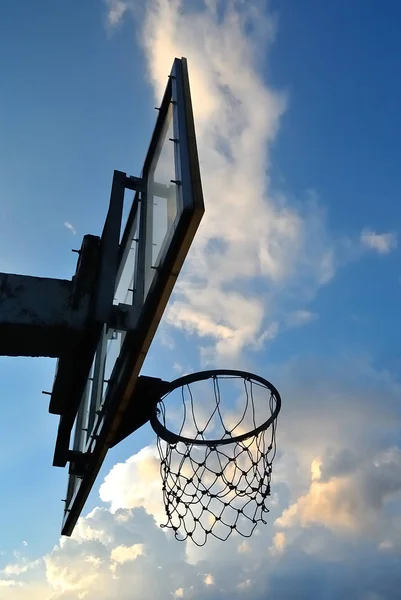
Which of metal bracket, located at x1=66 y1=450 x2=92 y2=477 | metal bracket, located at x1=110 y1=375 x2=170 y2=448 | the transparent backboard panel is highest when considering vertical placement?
the transparent backboard panel

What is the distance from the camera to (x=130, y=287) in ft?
15.5

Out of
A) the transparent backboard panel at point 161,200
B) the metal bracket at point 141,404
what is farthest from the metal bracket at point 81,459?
the transparent backboard panel at point 161,200

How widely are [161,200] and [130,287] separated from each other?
2.70ft

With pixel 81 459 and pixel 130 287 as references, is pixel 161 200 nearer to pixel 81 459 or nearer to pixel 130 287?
pixel 130 287

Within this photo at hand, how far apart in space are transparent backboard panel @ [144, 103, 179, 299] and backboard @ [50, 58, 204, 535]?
0.01 m

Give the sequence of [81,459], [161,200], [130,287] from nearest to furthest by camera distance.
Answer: [161,200] < [130,287] < [81,459]

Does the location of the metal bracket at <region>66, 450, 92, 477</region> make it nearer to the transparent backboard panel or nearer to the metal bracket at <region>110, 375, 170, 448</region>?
the metal bracket at <region>110, 375, 170, 448</region>

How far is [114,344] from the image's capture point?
4.63 m

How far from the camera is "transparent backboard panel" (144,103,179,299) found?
4027 mm

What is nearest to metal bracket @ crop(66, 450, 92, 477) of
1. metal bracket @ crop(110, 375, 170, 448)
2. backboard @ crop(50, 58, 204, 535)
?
backboard @ crop(50, 58, 204, 535)

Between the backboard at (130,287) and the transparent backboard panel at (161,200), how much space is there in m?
0.01

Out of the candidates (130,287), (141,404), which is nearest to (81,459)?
(141,404)

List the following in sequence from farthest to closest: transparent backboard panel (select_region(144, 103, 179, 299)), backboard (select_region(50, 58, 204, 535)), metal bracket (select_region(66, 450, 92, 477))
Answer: metal bracket (select_region(66, 450, 92, 477)) → transparent backboard panel (select_region(144, 103, 179, 299)) → backboard (select_region(50, 58, 204, 535))

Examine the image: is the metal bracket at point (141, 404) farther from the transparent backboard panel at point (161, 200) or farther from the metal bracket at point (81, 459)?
the transparent backboard panel at point (161, 200)
